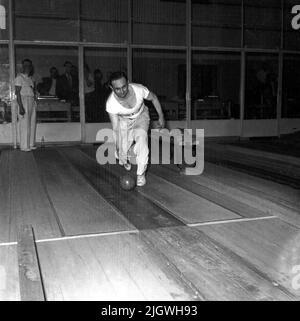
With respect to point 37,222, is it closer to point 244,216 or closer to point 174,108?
point 244,216

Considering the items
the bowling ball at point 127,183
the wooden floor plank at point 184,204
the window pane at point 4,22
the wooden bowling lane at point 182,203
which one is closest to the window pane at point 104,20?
the window pane at point 4,22

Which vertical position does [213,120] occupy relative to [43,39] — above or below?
below

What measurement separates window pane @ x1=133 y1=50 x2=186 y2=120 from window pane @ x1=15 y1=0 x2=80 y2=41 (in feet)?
5.35

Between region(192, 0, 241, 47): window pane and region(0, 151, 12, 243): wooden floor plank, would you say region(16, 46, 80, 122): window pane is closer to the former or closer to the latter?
region(0, 151, 12, 243): wooden floor plank

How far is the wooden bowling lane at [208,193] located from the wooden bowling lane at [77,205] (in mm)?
1075

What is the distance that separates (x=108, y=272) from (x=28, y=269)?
0.52 m

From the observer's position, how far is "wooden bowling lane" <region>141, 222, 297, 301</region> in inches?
99.2

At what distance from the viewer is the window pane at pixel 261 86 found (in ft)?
36.8

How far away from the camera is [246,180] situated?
578 cm

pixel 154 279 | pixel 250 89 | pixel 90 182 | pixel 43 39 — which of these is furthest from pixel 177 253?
pixel 250 89

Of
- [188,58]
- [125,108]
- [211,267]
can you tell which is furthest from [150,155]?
[211,267]

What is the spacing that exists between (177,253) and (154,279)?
0.49 meters

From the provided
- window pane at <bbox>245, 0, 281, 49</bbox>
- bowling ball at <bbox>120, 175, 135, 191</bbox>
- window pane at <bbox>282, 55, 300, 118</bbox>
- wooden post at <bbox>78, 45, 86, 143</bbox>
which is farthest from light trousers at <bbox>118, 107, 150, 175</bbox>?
window pane at <bbox>282, 55, 300, 118</bbox>

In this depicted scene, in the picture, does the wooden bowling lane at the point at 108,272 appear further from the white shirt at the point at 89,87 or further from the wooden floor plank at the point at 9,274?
the white shirt at the point at 89,87
